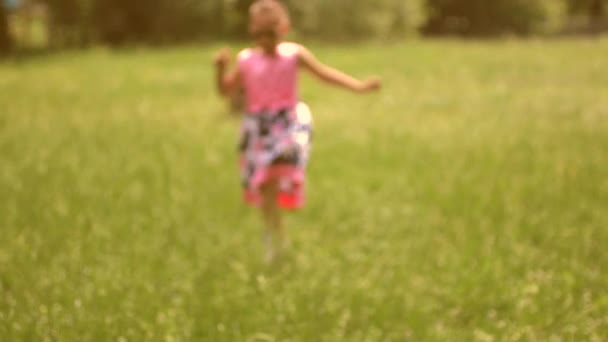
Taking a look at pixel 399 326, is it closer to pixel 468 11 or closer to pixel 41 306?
pixel 41 306

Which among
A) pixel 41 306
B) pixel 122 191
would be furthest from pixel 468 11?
pixel 41 306

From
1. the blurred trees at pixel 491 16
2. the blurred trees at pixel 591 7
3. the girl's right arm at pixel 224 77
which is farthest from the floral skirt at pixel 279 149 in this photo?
the blurred trees at pixel 591 7

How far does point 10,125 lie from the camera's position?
10.6m

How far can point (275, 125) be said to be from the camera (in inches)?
199

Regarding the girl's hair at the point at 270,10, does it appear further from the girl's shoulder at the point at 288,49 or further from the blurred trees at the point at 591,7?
the blurred trees at the point at 591,7

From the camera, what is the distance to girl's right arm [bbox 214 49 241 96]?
4.95m

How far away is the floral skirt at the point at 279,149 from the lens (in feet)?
16.4

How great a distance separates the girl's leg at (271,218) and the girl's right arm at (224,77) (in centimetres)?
83

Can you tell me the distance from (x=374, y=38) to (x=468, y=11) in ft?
62.2

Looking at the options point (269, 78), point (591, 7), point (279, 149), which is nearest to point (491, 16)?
point (591, 7)

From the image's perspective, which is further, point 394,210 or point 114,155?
point 114,155

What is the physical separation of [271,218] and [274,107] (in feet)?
3.25

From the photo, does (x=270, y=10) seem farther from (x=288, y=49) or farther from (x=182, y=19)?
(x=182, y=19)

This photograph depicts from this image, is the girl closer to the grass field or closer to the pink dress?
the pink dress
